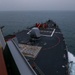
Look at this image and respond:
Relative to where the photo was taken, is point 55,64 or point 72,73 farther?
point 72,73

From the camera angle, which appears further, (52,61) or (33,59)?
(33,59)

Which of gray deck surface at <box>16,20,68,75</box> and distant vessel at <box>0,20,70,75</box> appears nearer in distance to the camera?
distant vessel at <box>0,20,70,75</box>

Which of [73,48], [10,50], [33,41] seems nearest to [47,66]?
[33,41]

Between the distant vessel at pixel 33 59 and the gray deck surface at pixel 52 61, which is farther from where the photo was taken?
the gray deck surface at pixel 52 61

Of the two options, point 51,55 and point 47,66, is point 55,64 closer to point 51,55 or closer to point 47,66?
point 47,66

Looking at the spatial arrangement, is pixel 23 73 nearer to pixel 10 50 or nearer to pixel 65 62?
pixel 10 50

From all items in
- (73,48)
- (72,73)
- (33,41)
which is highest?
(33,41)

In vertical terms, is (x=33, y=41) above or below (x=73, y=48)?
above

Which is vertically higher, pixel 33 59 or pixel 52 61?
pixel 33 59

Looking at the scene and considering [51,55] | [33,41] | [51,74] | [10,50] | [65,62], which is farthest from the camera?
[33,41]

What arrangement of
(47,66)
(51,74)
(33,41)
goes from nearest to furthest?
(51,74)
(47,66)
(33,41)
